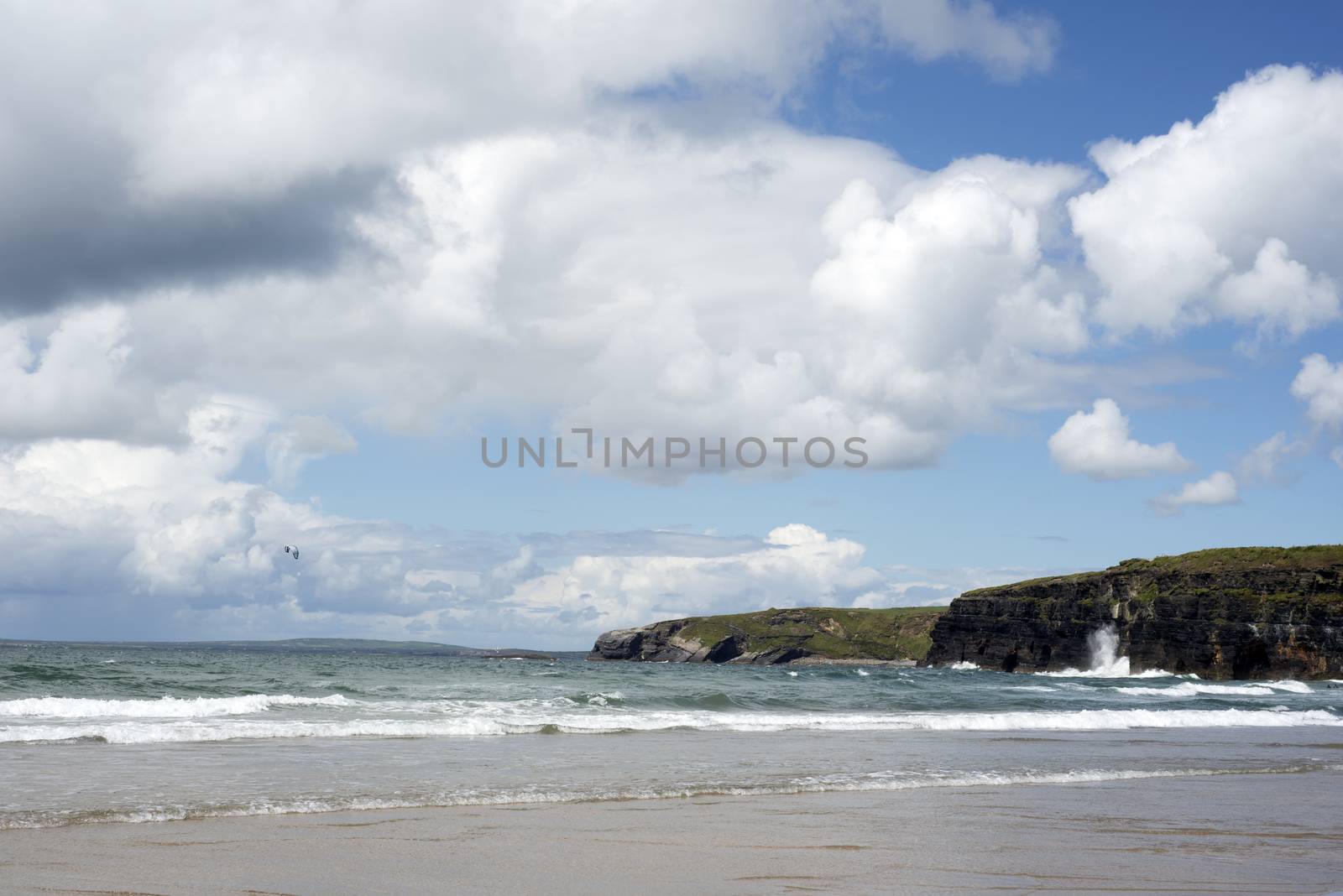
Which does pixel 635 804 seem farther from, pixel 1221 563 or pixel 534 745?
pixel 1221 563

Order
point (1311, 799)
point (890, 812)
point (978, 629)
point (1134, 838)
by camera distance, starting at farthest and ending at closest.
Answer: point (978, 629)
point (1311, 799)
point (890, 812)
point (1134, 838)

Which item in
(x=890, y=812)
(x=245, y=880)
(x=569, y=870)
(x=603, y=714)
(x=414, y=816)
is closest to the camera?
(x=245, y=880)

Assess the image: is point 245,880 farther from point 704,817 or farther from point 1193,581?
point 1193,581

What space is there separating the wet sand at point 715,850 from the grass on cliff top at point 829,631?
161 meters

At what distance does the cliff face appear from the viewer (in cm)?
9331

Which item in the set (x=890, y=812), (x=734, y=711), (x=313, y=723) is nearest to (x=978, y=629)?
(x=734, y=711)

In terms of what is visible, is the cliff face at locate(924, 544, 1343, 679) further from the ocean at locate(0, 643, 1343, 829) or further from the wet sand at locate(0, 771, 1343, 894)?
the wet sand at locate(0, 771, 1343, 894)

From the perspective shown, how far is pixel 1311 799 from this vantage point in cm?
1527

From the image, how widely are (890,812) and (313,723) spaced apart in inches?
663

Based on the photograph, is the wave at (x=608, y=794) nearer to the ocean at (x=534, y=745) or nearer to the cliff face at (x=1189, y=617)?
the ocean at (x=534, y=745)

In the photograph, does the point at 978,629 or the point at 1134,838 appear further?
the point at 978,629

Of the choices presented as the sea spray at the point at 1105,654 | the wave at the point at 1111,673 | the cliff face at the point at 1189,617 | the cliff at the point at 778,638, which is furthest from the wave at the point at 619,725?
the cliff at the point at 778,638

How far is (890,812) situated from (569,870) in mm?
5176

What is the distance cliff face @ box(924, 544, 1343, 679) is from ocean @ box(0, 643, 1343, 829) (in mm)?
60357
